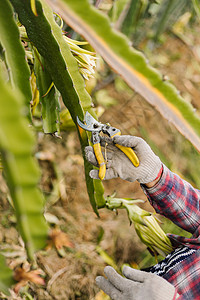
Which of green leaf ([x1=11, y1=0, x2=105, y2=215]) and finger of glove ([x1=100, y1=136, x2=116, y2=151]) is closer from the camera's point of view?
green leaf ([x1=11, y1=0, x2=105, y2=215])

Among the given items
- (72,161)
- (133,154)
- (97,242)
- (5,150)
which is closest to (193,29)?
(72,161)

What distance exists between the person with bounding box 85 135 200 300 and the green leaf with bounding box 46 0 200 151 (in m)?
0.24

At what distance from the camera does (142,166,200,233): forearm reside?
3.01 ft

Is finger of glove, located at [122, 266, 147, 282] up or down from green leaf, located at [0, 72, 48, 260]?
down

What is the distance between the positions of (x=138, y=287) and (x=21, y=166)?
727 millimetres

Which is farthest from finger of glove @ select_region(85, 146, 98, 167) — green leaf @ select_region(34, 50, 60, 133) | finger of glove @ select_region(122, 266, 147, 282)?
finger of glove @ select_region(122, 266, 147, 282)

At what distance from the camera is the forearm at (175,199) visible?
919mm

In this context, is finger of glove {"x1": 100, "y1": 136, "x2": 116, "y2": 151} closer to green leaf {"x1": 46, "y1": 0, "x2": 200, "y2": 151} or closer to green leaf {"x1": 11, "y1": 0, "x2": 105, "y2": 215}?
green leaf {"x1": 11, "y1": 0, "x2": 105, "y2": 215}

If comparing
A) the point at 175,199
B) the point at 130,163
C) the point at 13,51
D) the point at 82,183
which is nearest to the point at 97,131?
the point at 130,163

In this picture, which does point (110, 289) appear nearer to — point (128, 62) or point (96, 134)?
point (96, 134)

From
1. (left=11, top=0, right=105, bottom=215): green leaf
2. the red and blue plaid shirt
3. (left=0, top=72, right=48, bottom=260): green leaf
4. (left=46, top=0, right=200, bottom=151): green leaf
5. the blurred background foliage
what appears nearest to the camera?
(left=0, top=72, right=48, bottom=260): green leaf

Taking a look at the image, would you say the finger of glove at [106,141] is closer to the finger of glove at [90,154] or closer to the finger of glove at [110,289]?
the finger of glove at [90,154]

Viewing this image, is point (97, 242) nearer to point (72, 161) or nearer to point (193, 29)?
point (72, 161)

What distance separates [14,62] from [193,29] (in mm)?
2802
